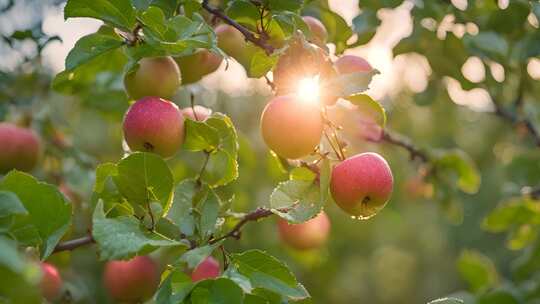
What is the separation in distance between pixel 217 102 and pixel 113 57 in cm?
204

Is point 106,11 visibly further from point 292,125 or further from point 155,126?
point 292,125

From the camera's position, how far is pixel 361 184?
3.05ft

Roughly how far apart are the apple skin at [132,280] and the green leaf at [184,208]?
533 mm

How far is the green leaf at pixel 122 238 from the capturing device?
0.80 meters

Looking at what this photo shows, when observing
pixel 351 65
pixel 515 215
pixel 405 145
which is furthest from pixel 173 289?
pixel 515 215

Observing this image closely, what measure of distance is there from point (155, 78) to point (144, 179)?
20 cm

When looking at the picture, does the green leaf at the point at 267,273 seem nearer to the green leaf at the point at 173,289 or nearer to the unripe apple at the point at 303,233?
the green leaf at the point at 173,289

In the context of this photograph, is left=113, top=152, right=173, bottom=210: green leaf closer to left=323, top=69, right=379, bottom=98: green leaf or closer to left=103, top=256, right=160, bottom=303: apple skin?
left=323, top=69, right=379, bottom=98: green leaf

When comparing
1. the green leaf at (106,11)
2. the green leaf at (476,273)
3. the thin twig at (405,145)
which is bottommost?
the green leaf at (476,273)

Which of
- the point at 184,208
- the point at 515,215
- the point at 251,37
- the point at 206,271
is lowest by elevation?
the point at 515,215

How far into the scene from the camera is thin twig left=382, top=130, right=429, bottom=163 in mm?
1484

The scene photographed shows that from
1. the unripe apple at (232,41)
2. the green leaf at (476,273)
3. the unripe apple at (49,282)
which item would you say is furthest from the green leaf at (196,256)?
the green leaf at (476,273)

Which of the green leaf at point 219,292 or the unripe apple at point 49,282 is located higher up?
the green leaf at point 219,292

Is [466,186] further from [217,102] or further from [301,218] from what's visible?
[217,102]
